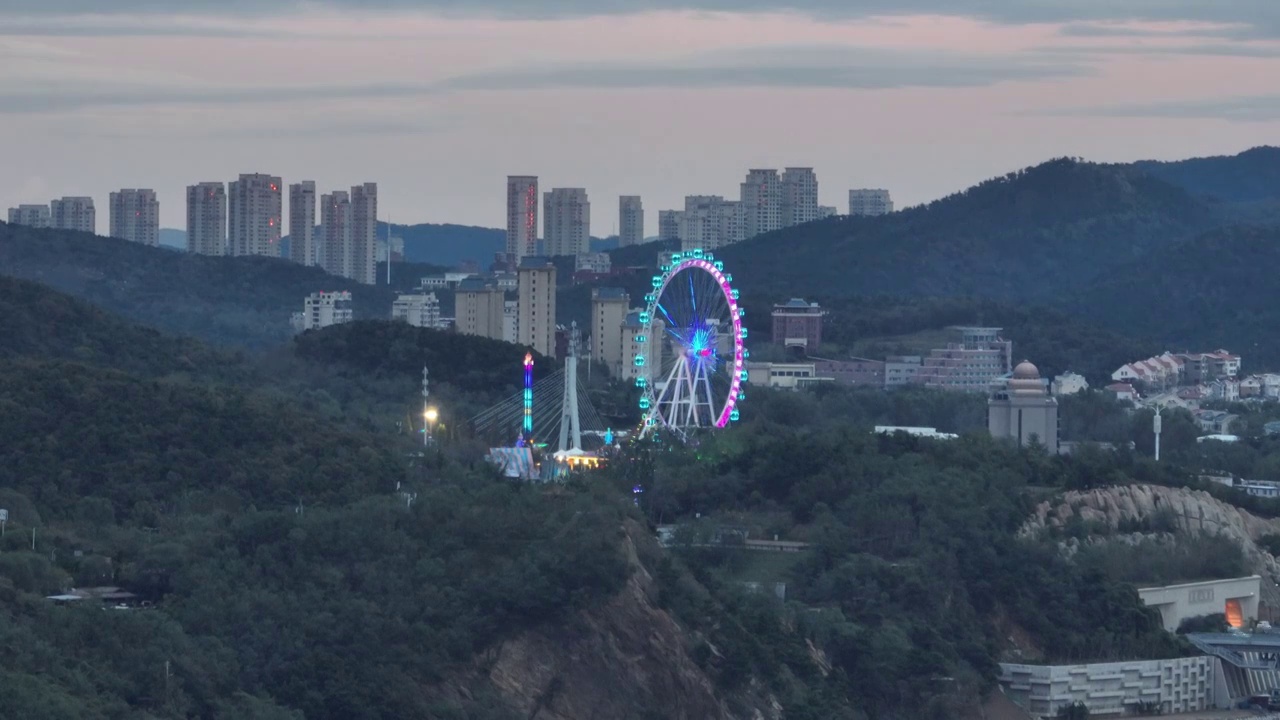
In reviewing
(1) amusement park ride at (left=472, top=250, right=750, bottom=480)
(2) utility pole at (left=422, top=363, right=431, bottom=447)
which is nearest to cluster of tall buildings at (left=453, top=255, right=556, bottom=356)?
(1) amusement park ride at (left=472, top=250, right=750, bottom=480)

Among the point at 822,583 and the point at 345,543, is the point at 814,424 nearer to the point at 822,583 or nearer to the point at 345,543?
the point at 822,583

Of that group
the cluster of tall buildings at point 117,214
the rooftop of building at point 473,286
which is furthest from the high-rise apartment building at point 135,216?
the rooftop of building at point 473,286

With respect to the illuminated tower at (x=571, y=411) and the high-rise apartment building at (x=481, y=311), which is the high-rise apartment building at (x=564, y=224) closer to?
the high-rise apartment building at (x=481, y=311)

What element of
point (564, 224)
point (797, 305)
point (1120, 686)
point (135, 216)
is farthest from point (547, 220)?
point (1120, 686)

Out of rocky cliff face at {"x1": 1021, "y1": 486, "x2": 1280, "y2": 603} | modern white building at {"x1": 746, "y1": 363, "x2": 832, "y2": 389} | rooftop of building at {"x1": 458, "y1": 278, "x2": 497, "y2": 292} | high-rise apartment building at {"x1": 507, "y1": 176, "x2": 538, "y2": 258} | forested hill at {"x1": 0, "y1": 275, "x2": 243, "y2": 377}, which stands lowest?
rocky cliff face at {"x1": 1021, "y1": 486, "x2": 1280, "y2": 603}

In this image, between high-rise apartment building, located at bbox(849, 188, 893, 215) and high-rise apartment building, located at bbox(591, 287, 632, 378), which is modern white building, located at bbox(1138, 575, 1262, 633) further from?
high-rise apartment building, located at bbox(849, 188, 893, 215)

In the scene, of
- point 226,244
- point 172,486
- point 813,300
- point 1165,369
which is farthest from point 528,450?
point 226,244

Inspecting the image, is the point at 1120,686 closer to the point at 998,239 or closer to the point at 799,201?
the point at 998,239

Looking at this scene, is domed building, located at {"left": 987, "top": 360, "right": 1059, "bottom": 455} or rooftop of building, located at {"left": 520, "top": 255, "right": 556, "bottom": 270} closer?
domed building, located at {"left": 987, "top": 360, "right": 1059, "bottom": 455}
